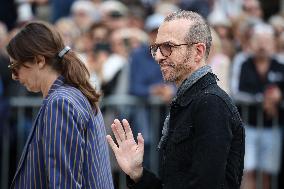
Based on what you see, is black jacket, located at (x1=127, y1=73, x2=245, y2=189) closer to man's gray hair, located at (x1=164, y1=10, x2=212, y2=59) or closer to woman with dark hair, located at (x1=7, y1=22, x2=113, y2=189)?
man's gray hair, located at (x1=164, y1=10, x2=212, y2=59)

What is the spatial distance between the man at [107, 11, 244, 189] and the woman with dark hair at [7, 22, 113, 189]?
37cm

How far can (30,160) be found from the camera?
4.15m

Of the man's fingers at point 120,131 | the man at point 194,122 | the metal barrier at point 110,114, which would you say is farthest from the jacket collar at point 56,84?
the metal barrier at point 110,114

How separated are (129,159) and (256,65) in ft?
17.9

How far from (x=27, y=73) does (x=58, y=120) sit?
0.43 m

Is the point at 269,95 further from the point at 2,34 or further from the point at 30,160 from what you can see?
the point at 30,160

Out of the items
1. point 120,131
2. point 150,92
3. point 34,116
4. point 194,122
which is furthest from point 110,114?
point 194,122

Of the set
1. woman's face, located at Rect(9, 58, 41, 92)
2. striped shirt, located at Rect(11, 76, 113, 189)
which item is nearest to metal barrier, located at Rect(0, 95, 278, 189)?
woman's face, located at Rect(9, 58, 41, 92)

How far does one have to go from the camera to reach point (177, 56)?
385 cm

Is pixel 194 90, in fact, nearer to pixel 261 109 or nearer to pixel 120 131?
pixel 120 131

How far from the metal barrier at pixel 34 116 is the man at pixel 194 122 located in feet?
16.3

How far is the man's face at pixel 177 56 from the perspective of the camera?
12.6ft

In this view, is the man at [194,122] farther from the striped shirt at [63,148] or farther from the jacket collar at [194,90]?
the striped shirt at [63,148]

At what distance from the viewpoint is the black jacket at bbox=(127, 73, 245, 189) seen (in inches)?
140
